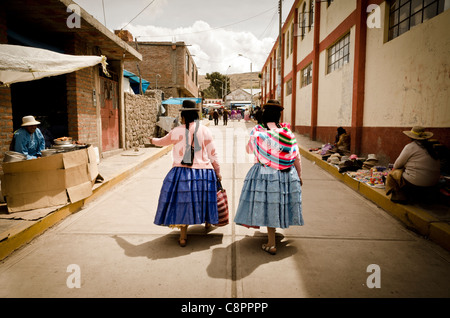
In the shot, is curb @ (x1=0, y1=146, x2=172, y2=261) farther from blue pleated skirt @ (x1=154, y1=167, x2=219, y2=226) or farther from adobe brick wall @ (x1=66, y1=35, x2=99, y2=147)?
adobe brick wall @ (x1=66, y1=35, x2=99, y2=147)

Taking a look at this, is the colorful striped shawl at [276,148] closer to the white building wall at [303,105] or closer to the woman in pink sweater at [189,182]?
the woman in pink sweater at [189,182]

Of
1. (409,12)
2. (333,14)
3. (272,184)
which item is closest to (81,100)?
(272,184)

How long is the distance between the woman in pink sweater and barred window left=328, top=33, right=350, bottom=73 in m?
8.55

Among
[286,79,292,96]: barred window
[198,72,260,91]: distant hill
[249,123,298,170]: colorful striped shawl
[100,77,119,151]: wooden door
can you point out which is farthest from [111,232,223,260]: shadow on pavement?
[198,72,260,91]: distant hill

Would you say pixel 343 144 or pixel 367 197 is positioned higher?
pixel 343 144

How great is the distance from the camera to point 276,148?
11.2 feet

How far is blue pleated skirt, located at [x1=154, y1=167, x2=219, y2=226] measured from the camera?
11.4ft

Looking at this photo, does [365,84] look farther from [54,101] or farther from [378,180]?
[54,101]

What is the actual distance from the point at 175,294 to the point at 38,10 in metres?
6.02

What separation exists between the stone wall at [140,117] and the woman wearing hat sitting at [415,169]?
335 inches

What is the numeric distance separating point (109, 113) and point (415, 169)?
888cm

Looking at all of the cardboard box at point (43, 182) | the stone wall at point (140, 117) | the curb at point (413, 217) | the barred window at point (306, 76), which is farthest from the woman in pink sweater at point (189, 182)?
the barred window at point (306, 76)

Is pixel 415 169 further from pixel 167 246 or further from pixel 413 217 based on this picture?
pixel 167 246
